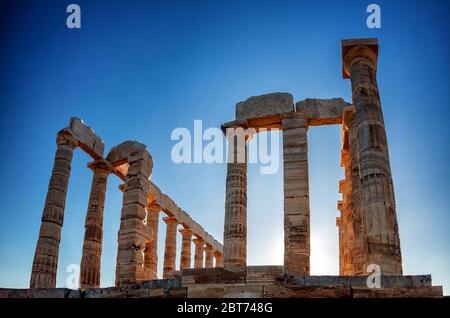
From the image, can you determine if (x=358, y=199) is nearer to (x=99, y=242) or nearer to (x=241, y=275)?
(x=241, y=275)

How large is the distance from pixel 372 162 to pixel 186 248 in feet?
73.1

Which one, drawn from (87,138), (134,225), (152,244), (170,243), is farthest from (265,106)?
(170,243)

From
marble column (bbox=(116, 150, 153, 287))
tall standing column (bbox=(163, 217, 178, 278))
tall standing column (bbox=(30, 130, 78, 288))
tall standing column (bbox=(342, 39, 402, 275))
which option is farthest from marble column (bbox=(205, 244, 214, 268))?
tall standing column (bbox=(342, 39, 402, 275))

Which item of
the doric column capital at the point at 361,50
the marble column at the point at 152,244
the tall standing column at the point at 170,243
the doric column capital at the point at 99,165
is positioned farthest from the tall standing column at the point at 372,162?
the tall standing column at the point at 170,243

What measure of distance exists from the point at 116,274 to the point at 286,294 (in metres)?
11.7

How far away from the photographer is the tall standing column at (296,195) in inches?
597

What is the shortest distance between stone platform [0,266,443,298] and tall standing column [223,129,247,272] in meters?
5.24

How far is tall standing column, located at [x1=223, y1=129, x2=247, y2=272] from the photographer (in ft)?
53.1

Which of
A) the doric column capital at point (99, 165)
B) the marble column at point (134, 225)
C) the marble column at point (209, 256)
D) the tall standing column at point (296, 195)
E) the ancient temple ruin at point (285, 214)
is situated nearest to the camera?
the ancient temple ruin at point (285, 214)

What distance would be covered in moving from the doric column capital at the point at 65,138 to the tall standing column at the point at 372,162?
43.0 ft

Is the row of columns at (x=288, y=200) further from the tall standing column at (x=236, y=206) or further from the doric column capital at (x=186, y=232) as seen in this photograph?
the doric column capital at (x=186, y=232)

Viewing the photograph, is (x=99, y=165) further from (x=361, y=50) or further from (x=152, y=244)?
(x=361, y=50)
